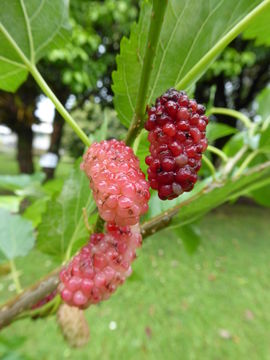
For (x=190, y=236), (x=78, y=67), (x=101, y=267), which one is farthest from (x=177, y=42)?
(x=78, y=67)

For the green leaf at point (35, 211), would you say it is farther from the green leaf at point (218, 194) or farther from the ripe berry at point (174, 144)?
the ripe berry at point (174, 144)

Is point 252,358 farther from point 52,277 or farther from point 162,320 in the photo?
point 52,277

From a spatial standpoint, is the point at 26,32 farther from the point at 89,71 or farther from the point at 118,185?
the point at 89,71

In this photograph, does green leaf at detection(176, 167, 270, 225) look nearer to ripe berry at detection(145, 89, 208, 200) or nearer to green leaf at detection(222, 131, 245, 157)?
ripe berry at detection(145, 89, 208, 200)

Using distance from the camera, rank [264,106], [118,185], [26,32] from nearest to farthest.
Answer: [118,185] < [26,32] < [264,106]

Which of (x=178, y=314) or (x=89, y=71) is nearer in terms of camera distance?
(x=178, y=314)

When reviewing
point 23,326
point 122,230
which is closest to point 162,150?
point 122,230

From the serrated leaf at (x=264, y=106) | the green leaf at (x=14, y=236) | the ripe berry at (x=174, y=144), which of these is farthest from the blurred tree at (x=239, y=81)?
the ripe berry at (x=174, y=144)

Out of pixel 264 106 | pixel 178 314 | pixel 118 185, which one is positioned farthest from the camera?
pixel 178 314
